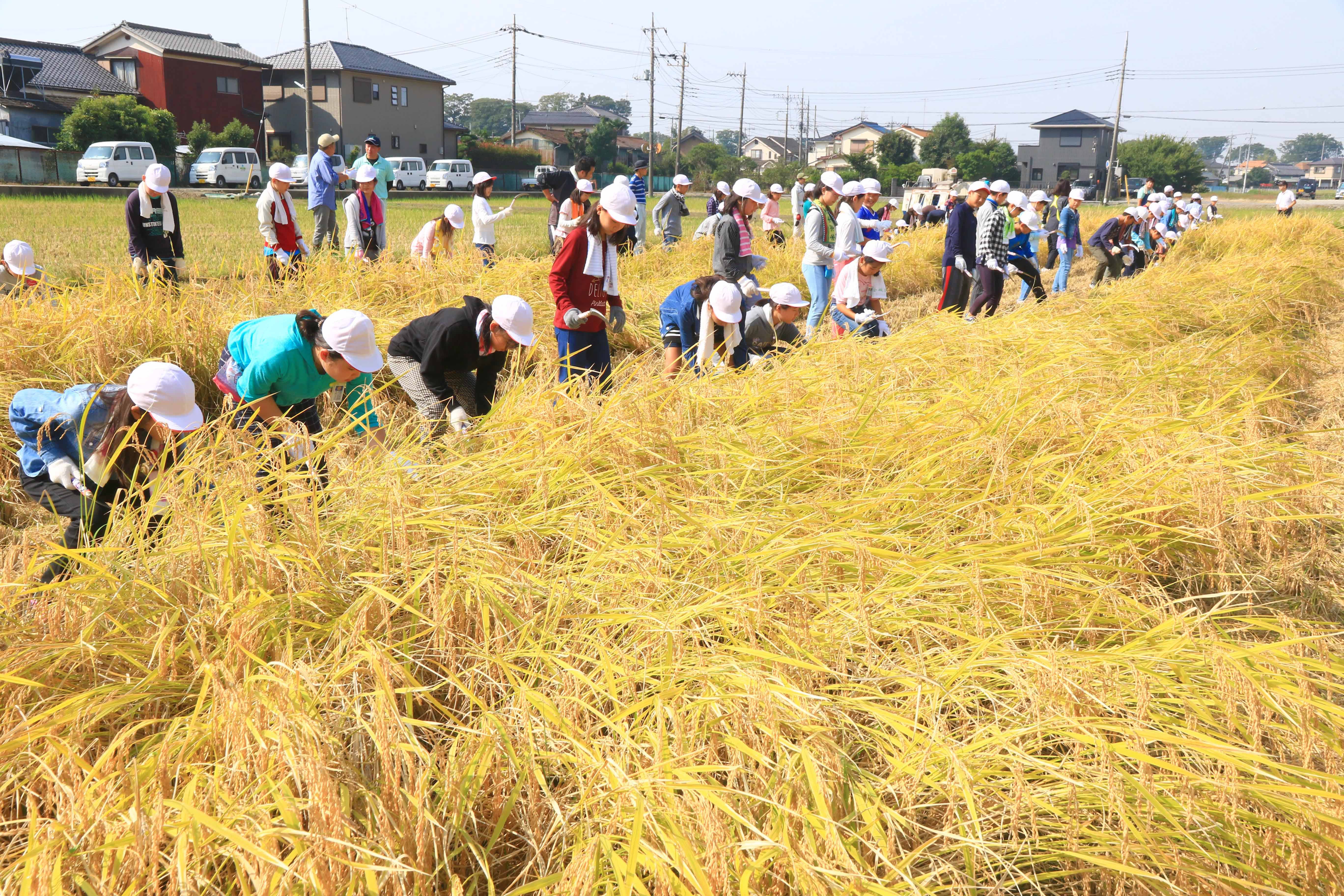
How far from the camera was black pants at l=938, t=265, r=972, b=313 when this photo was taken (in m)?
6.81

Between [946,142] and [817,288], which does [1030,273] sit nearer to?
[817,288]

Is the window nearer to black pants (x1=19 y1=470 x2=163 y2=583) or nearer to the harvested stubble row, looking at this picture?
black pants (x1=19 y1=470 x2=163 y2=583)

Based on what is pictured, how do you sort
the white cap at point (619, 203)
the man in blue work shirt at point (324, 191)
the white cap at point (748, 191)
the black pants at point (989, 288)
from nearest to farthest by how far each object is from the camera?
the white cap at point (619, 203) < the white cap at point (748, 191) < the black pants at point (989, 288) < the man in blue work shirt at point (324, 191)

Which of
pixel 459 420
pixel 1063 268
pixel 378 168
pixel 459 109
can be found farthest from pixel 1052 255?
pixel 459 109

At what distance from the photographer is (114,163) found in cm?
2486

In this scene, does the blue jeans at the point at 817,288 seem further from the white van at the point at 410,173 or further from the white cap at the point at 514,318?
the white van at the point at 410,173

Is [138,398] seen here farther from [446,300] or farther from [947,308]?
[947,308]

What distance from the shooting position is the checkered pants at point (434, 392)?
378cm

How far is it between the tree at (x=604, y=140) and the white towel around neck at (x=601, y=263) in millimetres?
47642

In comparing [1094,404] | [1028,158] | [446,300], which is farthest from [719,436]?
[1028,158]

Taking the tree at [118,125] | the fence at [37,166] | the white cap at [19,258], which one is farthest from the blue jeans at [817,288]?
the tree at [118,125]

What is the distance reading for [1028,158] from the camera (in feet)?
222

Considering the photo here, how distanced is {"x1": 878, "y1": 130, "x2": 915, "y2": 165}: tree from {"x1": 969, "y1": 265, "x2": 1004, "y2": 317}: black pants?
47.1m

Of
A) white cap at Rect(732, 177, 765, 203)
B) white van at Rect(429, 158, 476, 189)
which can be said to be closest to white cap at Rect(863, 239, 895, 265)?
white cap at Rect(732, 177, 765, 203)
